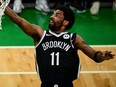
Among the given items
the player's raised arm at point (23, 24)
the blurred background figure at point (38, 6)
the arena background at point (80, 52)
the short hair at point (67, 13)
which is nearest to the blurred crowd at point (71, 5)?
the blurred background figure at point (38, 6)

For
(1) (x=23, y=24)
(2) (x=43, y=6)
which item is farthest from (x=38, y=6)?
(1) (x=23, y=24)

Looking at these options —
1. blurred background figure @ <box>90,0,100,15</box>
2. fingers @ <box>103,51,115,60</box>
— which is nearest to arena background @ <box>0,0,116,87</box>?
blurred background figure @ <box>90,0,100,15</box>

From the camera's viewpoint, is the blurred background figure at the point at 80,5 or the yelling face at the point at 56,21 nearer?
the yelling face at the point at 56,21

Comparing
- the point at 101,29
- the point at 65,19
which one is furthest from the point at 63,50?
the point at 101,29

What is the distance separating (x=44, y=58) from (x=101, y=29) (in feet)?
11.7

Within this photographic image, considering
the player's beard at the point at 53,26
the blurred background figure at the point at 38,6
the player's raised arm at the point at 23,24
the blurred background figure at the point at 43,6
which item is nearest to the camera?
the player's raised arm at the point at 23,24

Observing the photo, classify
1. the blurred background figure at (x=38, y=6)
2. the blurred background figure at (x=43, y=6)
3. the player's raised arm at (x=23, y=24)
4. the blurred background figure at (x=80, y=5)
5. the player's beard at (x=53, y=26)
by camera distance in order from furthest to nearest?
the blurred background figure at (x=80, y=5)
the blurred background figure at (x=43, y=6)
the blurred background figure at (x=38, y=6)
the player's beard at (x=53, y=26)
the player's raised arm at (x=23, y=24)

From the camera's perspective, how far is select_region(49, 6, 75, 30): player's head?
3.50 m

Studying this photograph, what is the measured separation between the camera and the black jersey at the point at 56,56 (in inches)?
136

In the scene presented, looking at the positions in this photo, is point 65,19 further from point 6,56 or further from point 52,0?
point 52,0

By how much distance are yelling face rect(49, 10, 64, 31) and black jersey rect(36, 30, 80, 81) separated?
81 mm

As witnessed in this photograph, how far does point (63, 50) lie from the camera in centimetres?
346

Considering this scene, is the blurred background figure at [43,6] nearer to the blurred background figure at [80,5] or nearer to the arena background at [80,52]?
the arena background at [80,52]

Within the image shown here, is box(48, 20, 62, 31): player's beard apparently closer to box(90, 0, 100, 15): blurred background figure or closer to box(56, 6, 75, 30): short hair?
box(56, 6, 75, 30): short hair
